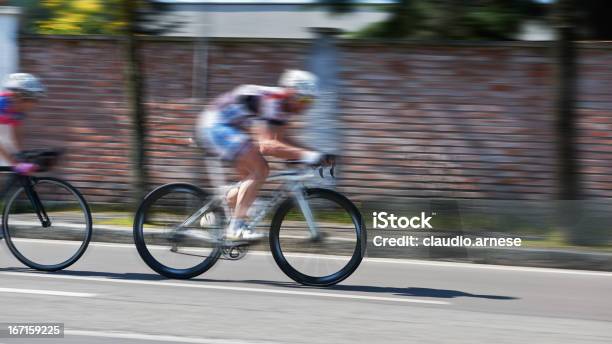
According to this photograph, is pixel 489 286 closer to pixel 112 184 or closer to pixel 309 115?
pixel 309 115

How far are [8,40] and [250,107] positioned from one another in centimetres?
692

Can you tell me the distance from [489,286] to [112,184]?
676 cm

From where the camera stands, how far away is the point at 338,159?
1268 centimetres

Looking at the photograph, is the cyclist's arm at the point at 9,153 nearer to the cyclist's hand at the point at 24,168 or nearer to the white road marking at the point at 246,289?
the cyclist's hand at the point at 24,168

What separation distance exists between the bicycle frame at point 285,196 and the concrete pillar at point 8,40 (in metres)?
6.56

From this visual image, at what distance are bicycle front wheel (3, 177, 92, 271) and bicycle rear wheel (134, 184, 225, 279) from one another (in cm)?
56

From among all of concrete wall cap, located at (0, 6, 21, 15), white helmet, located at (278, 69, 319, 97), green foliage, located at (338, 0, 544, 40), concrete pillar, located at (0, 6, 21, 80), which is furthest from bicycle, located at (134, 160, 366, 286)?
concrete wall cap, located at (0, 6, 21, 15)

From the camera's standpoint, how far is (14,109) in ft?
25.9

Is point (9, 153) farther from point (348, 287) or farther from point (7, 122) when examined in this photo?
point (348, 287)

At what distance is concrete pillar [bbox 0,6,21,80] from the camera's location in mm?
13242

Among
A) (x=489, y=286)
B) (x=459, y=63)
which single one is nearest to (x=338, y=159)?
(x=459, y=63)

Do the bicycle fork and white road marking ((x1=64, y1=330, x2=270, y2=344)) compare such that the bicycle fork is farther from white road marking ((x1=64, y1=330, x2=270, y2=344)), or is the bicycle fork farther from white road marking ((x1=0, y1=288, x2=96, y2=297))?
white road marking ((x1=64, y1=330, x2=270, y2=344))

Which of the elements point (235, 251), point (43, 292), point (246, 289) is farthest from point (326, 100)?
point (43, 292)

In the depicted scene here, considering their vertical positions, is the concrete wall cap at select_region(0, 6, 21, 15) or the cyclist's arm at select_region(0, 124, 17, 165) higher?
the concrete wall cap at select_region(0, 6, 21, 15)
